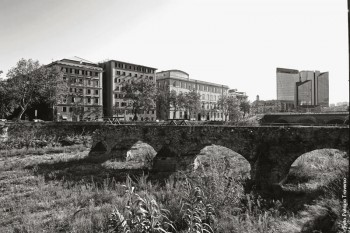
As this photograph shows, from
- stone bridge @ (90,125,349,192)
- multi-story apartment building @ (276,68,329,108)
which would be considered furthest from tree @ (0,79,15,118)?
multi-story apartment building @ (276,68,329,108)

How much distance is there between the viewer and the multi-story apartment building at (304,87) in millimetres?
64981

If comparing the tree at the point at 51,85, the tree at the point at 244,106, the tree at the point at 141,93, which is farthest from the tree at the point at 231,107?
the tree at the point at 51,85

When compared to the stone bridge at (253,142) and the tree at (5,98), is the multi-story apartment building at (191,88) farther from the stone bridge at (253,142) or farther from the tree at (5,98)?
the stone bridge at (253,142)

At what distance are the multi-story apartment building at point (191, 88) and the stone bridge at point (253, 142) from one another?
48.1 meters

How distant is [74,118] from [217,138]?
49.3 meters

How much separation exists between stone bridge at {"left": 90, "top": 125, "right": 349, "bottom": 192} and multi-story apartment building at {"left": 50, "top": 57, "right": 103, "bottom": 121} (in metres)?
38.8

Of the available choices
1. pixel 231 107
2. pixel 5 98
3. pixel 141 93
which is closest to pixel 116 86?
pixel 141 93

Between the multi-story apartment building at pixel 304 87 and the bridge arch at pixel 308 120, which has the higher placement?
the multi-story apartment building at pixel 304 87

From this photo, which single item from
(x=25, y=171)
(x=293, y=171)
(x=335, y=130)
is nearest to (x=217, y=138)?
(x=293, y=171)

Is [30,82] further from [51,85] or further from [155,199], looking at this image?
[155,199]

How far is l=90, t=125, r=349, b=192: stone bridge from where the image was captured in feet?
52.4

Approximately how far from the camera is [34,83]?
4312 cm

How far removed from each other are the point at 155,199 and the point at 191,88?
2782 inches

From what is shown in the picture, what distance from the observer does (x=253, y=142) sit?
18.1 m
